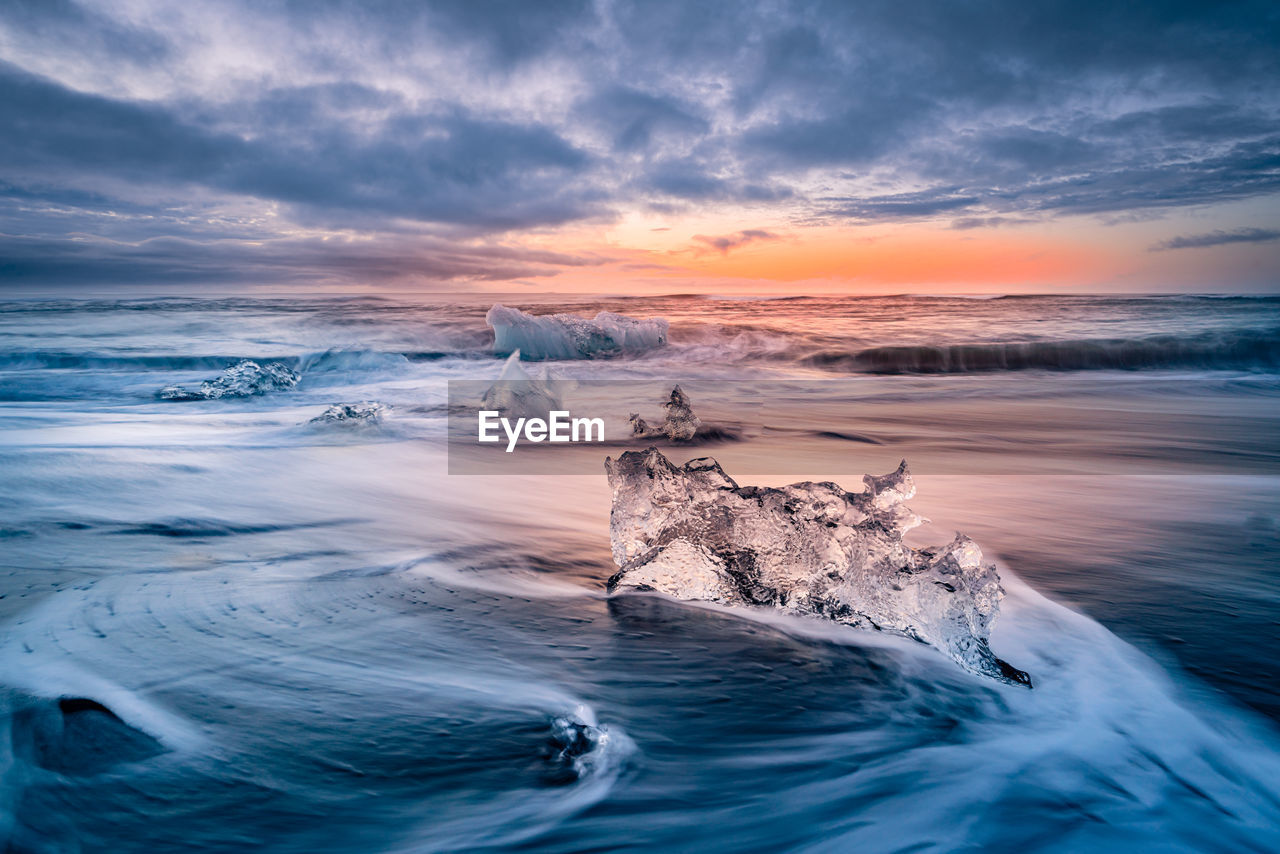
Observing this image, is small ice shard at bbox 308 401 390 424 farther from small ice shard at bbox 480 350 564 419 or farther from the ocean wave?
the ocean wave

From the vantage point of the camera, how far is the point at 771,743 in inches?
65.1

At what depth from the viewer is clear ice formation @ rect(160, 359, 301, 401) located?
28.7 ft

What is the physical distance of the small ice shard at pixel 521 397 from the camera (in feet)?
22.8

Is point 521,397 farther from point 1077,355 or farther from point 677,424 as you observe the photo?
point 1077,355

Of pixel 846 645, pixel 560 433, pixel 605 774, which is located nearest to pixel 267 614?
pixel 605 774

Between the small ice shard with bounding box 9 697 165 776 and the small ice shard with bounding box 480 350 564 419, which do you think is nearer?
the small ice shard with bounding box 9 697 165 776

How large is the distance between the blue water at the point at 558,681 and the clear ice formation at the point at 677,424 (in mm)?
1588

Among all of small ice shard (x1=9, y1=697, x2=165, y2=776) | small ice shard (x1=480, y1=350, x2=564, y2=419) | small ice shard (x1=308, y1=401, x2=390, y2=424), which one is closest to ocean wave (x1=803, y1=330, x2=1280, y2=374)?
small ice shard (x1=480, y1=350, x2=564, y2=419)

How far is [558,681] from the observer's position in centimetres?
187

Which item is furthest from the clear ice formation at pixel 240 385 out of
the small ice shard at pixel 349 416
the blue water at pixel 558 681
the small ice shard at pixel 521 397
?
the blue water at pixel 558 681

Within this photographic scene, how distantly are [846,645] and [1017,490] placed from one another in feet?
9.39

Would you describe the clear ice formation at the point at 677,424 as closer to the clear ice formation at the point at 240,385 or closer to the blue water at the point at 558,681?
the blue water at the point at 558,681

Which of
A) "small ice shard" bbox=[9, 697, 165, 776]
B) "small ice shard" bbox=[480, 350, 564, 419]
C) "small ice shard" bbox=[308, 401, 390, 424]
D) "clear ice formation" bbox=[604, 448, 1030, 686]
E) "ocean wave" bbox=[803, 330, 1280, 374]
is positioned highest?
"ocean wave" bbox=[803, 330, 1280, 374]

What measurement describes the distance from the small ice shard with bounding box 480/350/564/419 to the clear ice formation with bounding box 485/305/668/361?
30.5 feet
